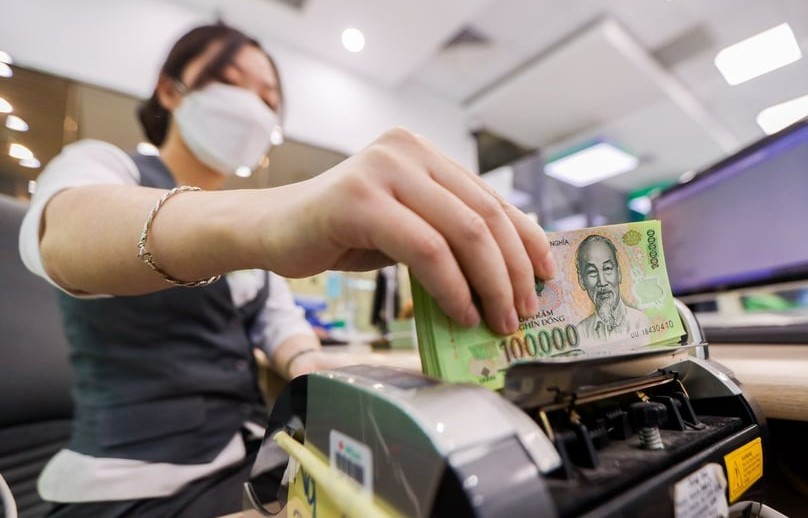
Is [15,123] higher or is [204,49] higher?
[15,123]

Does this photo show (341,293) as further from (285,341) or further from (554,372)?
(554,372)

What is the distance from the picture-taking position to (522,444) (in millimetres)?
190

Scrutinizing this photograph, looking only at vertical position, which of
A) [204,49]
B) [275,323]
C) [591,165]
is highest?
[591,165]

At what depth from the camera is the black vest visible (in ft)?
1.86

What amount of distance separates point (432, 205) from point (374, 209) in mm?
38

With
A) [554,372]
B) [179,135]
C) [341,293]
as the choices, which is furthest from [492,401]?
[341,293]

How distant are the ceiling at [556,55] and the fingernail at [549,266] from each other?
2.36 meters

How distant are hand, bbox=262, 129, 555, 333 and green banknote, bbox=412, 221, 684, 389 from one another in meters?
0.02

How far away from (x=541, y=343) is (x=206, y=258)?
277 mm

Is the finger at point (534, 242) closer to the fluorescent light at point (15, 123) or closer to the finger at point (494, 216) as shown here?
the finger at point (494, 216)

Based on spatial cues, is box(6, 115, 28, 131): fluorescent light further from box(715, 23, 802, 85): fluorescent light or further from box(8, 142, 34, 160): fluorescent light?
box(715, 23, 802, 85): fluorescent light

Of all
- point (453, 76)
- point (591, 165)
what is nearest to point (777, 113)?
point (591, 165)

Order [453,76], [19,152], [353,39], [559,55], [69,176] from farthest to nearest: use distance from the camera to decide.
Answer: [453,76], [559,55], [353,39], [19,152], [69,176]

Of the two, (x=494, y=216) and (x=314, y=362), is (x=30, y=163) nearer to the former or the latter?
(x=314, y=362)
